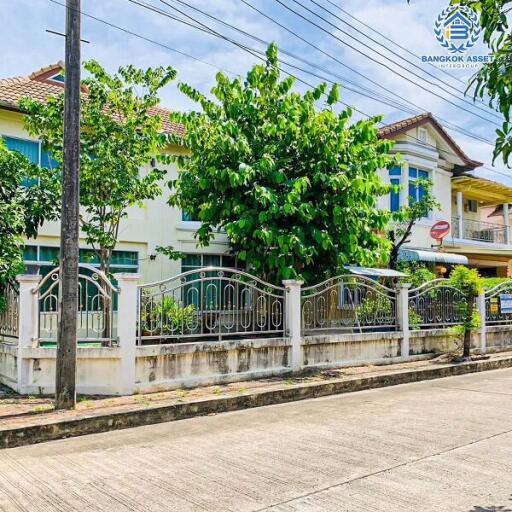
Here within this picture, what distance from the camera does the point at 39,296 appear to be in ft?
28.0

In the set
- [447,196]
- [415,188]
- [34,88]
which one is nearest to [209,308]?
[34,88]

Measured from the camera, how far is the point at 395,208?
21.0 metres

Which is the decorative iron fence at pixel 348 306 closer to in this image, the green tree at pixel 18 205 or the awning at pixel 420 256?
the green tree at pixel 18 205

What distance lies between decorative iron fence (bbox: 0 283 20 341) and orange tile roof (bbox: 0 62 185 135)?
5437 millimetres

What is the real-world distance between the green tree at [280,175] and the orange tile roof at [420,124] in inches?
390

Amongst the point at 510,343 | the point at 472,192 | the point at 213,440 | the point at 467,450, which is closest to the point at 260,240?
the point at 213,440

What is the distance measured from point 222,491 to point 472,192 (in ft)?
78.5

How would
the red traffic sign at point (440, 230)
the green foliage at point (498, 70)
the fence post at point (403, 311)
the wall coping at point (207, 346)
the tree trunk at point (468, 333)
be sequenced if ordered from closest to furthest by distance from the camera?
the green foliage at point (498, 70) → the wall coping at point (207, 346) → the fence post at point (403, 311) → the tree trunk at point (468, 333) → the red traffic sign at point (440, 230)

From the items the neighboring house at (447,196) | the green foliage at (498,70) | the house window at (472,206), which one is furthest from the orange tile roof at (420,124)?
the green foliage at (498,70)

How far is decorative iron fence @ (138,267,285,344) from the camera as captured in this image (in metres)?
8.88

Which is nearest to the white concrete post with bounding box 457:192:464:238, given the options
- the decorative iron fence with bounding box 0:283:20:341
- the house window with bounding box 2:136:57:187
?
the house window with bounding box 2:136:57:187

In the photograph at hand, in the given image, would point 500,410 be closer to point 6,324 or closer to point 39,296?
point 39,296

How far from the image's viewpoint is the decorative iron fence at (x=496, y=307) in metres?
15.2

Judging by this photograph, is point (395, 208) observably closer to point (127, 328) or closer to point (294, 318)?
point (294, 318)
